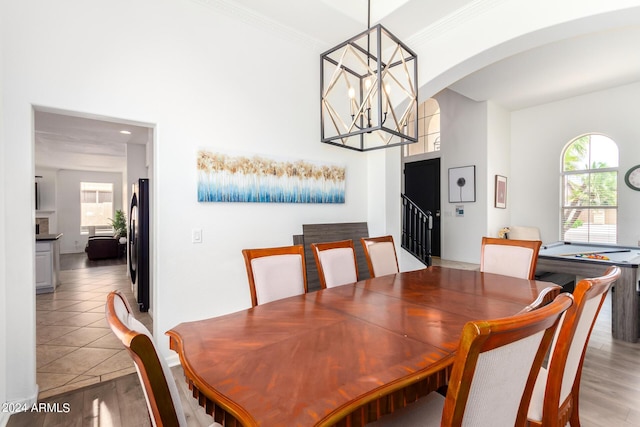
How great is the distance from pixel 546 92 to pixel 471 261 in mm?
3260

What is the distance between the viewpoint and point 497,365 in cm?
79

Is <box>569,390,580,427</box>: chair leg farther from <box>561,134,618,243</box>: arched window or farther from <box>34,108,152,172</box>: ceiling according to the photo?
<box>561,134,618,243</box>: arched window

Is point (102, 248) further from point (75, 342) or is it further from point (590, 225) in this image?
point (590, 225)

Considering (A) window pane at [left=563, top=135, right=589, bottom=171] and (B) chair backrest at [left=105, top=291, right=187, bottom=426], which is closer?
(B) chair backrest at [left=105, top=291, right=187, bottom=426]

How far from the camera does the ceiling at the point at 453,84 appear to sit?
2.98 meters

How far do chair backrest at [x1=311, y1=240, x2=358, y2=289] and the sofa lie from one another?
788 cm

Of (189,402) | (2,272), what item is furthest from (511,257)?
(2,272)

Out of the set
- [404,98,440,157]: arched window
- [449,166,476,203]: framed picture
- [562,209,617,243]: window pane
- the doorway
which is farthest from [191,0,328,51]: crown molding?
[562,209,617,243]: window pane

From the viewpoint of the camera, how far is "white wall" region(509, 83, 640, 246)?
5.15 m

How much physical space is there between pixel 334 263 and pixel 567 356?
1487mm

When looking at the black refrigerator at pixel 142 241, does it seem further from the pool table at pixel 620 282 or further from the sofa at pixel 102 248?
the sofa at pixel 102 248

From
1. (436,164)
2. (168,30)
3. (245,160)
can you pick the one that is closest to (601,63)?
(436,164)

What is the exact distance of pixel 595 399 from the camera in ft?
6.88

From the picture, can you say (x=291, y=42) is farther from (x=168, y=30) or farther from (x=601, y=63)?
(x=601, y=63)
